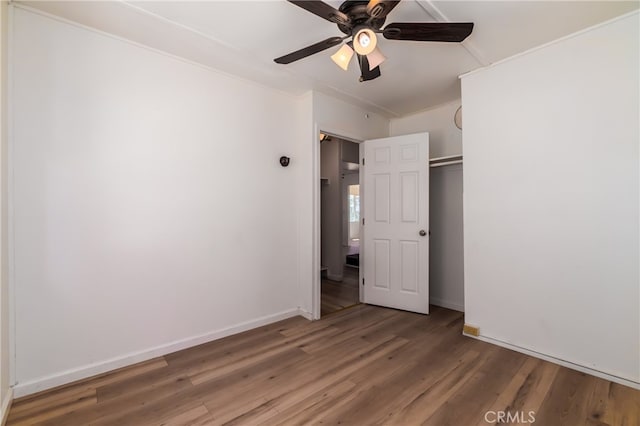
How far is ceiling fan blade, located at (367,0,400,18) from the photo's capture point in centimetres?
143

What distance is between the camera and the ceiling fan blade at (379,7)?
4.68 ft

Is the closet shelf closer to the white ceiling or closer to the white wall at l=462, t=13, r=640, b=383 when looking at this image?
the white wall at l=462, t=13, r=640, b=383

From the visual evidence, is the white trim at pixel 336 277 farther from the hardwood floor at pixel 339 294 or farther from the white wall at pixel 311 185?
the white wall at pixel 311 185

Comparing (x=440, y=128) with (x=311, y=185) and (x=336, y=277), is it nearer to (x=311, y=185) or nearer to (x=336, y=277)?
(x=311, y=185)

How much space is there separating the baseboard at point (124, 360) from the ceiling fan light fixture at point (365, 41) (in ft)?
8.34

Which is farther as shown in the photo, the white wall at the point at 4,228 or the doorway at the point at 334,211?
the doorway at the point at 334,211

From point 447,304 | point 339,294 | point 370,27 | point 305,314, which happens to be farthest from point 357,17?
point 339,294

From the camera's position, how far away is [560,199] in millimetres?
2133

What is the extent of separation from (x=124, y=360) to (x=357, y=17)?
9.29ft

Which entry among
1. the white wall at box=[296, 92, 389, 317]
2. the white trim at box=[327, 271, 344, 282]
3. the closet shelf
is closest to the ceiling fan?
the white wall at box=[296, 92, 389, 317]

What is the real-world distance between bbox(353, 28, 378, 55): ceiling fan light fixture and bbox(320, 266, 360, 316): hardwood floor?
2652 mm

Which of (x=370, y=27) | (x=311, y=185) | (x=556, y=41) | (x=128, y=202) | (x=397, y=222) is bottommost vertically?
(x=397, y=222)

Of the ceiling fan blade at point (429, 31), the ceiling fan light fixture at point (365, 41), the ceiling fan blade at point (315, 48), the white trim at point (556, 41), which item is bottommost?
the ceiling fan light fixture at point (365, 41)

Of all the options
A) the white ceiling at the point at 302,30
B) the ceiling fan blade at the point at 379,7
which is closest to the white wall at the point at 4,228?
the white ceiling at the point at 302,30
